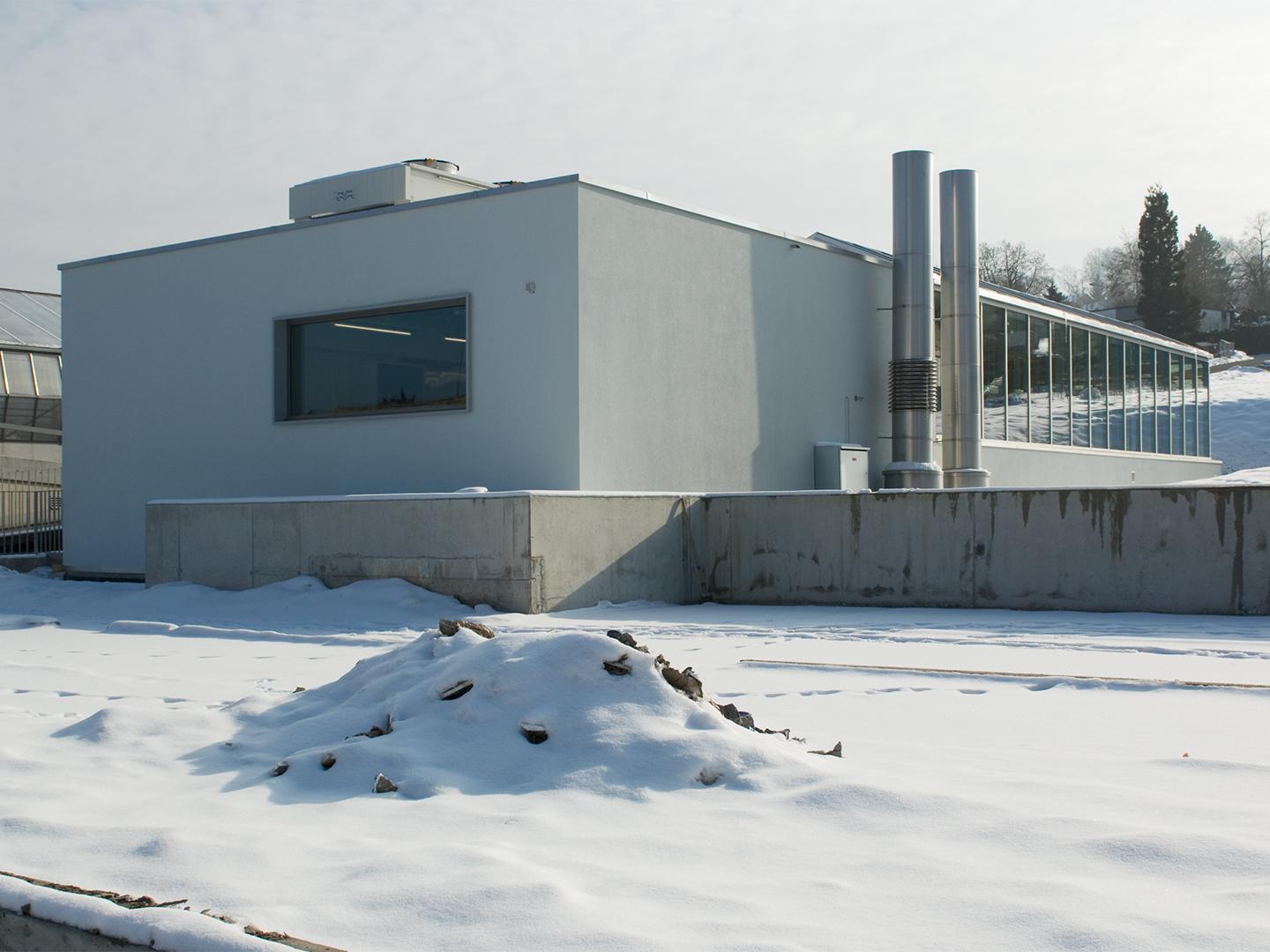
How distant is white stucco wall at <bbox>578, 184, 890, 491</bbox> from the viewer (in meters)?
14.9

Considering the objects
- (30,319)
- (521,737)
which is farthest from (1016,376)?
(30,319)

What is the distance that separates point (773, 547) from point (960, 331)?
809 cm

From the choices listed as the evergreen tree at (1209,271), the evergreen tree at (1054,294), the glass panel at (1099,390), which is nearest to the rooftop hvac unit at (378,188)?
the glass panel at (1099,390)

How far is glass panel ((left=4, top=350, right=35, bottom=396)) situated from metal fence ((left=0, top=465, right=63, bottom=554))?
7.84m

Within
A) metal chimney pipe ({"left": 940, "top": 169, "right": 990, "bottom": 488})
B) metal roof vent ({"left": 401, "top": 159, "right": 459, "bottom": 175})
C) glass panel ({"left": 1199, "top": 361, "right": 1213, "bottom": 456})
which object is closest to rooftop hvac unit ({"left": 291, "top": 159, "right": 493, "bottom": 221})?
metal roof vent ({"left": 401, "top": 159, "right": 459, "bottom": 175})

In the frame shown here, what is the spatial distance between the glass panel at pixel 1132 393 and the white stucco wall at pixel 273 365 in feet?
57.3

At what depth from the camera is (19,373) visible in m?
30.3

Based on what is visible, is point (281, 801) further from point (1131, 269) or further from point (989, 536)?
point (1131, 269)

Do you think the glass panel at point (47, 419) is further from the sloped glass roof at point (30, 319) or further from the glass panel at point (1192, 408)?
the glass panel at point (1192, 408)

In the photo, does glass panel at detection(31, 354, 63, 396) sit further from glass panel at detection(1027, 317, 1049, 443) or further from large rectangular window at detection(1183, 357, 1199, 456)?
large rectangular window at detection(1183, 357, 1199, 456)

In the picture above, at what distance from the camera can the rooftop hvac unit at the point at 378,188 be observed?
54.2 ft

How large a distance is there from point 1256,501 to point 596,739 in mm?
8803

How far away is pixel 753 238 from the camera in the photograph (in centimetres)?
1730

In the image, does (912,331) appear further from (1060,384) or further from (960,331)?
(1060,384)
